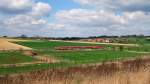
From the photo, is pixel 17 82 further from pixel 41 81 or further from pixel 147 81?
pixel 147 81

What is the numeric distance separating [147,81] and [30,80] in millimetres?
4293

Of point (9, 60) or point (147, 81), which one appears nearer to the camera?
point (147, 81)

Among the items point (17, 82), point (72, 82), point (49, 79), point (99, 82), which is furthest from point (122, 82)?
point (17, 82)

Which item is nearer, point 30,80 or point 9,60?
point 30,80

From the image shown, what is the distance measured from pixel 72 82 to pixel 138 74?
2.86m

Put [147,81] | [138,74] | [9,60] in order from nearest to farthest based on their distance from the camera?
[147,81] < [138,74] < [9,60]

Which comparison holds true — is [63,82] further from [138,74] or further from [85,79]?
[138,74]

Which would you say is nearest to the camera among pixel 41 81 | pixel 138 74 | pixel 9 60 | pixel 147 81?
pixel 41 81

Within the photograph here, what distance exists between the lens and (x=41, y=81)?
11.9 metres

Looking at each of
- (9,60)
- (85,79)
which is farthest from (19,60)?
(85,79)

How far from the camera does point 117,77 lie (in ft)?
43.5

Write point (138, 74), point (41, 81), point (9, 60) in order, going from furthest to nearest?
1. point (9, 60)
2. point (138, 74)
3. point (41, 81)

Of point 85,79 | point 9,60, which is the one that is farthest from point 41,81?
point 9,60

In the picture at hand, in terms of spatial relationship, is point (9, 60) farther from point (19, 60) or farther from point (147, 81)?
point (147, 81)
